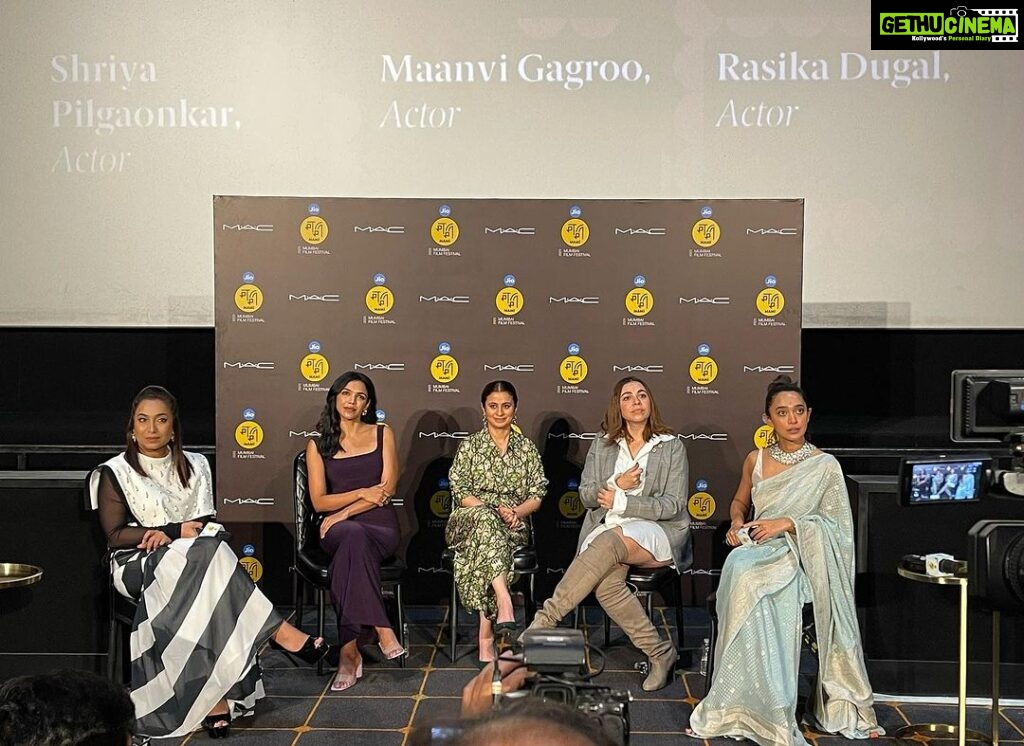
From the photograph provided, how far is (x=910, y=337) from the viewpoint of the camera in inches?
241

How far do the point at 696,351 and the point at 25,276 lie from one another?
3540 mm

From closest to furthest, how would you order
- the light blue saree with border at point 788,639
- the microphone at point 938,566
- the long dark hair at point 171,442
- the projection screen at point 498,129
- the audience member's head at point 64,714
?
the audience member's head at point 64,714 < the microphone at point 938,566 < the light blue saree with border at point 788,639 < the long dark hair at point 171,442 < the projection screen at point 498,129

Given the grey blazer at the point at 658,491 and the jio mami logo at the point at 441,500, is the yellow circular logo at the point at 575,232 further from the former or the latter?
the jio mami logo at the point at 441,500

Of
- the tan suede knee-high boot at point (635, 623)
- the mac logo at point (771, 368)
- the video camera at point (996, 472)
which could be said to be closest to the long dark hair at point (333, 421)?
the tan suede knee-high boot at point (635, 623)

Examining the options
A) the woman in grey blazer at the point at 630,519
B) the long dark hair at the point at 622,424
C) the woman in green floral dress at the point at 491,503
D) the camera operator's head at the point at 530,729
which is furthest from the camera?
the long dark hair at the point at 622,424

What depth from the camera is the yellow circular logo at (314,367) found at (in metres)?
5.73

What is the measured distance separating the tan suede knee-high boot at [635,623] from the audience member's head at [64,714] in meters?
3.24

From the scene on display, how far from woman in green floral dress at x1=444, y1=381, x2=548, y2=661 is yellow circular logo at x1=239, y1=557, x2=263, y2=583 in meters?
1.20

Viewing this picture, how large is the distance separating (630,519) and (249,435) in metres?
1.97

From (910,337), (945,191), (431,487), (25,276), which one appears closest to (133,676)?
(431,487)

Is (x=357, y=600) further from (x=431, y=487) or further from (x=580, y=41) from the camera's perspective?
(x=580, y=41)

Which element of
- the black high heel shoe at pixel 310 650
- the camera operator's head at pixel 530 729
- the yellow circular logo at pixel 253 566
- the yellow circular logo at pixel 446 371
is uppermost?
the yellow circular logo at pixel 446 371

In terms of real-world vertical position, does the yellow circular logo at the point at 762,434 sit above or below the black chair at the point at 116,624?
above

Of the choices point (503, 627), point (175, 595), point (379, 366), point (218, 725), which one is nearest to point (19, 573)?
point (175, 595)
